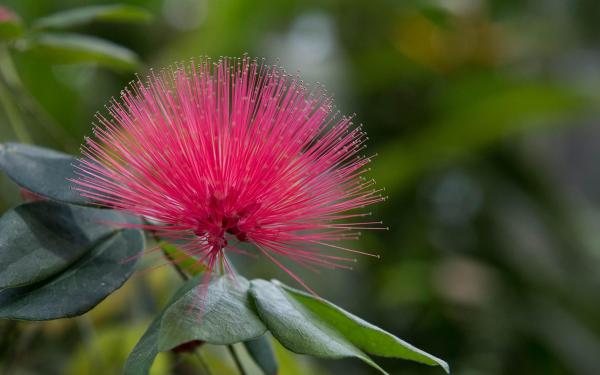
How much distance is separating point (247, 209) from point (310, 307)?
0.40 ft

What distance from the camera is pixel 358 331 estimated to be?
739 millimetres

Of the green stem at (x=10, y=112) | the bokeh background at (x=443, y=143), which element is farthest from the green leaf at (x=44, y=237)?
the bokeh background at (x=443, y=143)

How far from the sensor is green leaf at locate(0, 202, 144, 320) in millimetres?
697

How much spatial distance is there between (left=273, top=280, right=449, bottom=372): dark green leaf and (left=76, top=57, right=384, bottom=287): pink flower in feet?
0.12

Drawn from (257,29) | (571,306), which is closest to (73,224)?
(257,29)

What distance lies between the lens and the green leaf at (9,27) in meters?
1.01

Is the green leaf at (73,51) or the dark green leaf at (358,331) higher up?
the green leaf at (73,51)

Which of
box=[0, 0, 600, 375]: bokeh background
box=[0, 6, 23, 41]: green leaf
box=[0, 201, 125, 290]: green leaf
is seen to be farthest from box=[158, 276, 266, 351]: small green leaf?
box=[0, 0, 600, 375]: bokeh background

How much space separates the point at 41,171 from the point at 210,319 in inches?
10.7

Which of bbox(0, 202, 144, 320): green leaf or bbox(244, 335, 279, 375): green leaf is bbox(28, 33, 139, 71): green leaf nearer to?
bbox(0, 202, 144, 320): green leaf

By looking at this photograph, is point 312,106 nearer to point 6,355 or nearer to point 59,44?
point 59,44

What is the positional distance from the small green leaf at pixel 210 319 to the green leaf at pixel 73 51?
529 mm

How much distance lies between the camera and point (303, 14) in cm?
266

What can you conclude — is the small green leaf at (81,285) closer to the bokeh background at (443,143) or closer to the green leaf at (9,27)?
the green leaf at (9,27)
